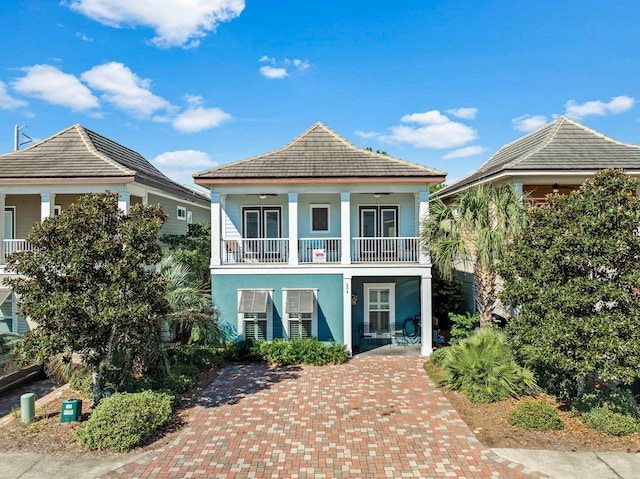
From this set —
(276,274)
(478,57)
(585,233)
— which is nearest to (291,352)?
(276,274)

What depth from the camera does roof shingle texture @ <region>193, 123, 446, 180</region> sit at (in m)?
14.8

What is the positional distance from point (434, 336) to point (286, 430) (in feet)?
29.8

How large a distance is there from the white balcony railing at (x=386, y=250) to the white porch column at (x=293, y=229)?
7.78ft

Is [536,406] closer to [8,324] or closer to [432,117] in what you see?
[8,324]

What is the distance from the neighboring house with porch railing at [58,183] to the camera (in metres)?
14.6

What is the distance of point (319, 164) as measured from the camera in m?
15.7

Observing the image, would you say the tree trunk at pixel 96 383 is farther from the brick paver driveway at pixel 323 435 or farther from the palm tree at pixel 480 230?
the palm tree at pixel 480 230

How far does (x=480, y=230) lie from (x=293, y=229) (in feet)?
21.3

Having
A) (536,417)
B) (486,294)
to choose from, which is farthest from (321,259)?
(536,417)

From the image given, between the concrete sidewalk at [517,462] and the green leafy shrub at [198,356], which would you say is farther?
the green leafy shrub at [198,356]

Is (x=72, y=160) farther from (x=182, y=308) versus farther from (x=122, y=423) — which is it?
(x=122, y=423)

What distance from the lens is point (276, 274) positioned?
14969 mm

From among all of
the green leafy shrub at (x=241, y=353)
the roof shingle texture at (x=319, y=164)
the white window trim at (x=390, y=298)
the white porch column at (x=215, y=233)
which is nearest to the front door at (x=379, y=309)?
the white window trim at (x=390, y=298)

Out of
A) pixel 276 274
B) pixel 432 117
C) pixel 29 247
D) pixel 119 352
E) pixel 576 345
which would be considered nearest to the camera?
pixel 576 345
